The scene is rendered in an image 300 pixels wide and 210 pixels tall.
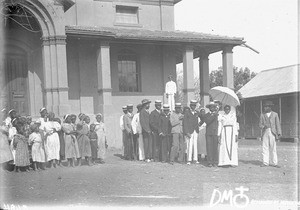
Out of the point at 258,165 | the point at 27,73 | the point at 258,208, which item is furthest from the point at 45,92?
the point at 258,208

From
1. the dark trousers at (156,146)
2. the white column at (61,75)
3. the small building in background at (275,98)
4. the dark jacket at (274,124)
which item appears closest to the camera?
the dark jacket at (274,124)

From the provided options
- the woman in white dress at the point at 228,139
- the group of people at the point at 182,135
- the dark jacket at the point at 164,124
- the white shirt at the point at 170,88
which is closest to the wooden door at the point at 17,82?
the group of people at the point at 182,135

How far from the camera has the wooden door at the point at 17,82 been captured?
13.6 m

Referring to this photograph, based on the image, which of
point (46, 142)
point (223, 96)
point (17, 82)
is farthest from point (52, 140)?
point (17, 82)

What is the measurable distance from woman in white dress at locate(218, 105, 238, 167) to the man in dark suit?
0.54ft

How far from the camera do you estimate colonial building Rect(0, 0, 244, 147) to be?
12445 millimetres

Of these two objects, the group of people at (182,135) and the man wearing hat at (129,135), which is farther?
the man wearing hat at (129,135)

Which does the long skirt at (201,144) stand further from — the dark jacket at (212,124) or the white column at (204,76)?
the white column at (204,76)

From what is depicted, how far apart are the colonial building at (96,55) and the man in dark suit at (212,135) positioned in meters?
4.83

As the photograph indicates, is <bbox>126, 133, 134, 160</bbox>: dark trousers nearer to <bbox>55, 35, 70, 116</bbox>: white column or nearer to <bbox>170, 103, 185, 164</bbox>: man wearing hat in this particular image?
<bbox>170, 103, 185, 164</bbox>: man wearing hat

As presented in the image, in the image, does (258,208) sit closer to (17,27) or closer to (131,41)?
(131,41)

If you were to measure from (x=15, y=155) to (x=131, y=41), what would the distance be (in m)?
7.44

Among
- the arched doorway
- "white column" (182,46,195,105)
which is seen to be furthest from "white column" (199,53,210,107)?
the arched doorway

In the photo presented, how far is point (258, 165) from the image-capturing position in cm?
1011
